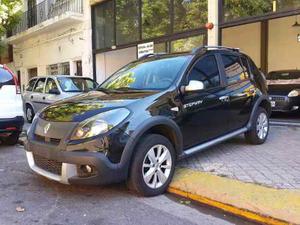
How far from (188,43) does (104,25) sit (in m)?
5.20

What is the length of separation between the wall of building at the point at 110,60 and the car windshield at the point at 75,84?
518cm

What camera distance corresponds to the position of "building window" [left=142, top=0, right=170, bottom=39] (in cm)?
1287

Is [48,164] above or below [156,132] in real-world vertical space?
below

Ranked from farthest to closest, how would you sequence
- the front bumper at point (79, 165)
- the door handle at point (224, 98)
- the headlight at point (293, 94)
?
the headlight at point (293, 94)
the door handle at point (224, 98)
the front bumper at point (79, 165)

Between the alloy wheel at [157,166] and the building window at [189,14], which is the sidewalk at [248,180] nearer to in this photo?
the alloy wheel at [157,166]

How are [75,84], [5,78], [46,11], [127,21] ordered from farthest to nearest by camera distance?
[46,11] → [127,21] → [75,84] → [5,78]

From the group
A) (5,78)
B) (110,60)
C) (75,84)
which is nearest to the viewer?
(5,78)

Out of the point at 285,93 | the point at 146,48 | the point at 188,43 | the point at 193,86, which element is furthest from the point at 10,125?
the point at 285,93

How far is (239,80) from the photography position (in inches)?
257

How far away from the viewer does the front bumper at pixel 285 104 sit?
1067 centimetres

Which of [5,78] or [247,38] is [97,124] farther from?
[247,38]

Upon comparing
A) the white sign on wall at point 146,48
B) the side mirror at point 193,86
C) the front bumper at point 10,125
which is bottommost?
the front bumper at point 10,125

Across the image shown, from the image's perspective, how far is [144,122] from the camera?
14.8ft

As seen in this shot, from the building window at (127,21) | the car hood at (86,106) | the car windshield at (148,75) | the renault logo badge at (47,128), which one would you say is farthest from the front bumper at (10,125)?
the building window at (127,21)
